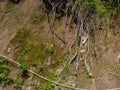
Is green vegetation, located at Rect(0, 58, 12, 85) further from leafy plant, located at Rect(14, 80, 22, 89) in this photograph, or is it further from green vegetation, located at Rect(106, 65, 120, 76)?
green vegetation, located at Rect(106, 65, 120, 76)

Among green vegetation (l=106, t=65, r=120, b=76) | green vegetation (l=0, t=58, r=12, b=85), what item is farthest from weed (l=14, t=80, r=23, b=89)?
green vegetation (l=106, t=65, r=120, b=76)

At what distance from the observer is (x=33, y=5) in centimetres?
612

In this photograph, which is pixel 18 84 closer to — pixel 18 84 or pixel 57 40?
pixel 18 84

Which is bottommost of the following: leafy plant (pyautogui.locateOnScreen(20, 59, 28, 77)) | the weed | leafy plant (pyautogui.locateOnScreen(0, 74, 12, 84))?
the weed

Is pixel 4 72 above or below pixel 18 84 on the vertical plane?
above

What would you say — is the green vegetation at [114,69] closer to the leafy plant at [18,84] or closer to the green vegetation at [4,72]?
the leafy plant at [18,84]

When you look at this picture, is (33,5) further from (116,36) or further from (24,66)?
(116,36)

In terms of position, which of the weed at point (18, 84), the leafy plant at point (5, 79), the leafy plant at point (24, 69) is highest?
the leafy plant at point (24, 69)

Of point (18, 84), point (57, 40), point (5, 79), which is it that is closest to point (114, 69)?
point (57, 40)

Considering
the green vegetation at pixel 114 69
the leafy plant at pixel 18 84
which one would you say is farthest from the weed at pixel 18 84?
the green vegetation at pixel 114 69

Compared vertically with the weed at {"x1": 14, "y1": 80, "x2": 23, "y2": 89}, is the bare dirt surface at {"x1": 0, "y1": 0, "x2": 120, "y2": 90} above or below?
above

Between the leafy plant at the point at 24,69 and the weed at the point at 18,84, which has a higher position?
the leafy plant at the point at 24,69

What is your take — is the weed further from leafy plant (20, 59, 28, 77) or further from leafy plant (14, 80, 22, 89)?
leafy plant (20, 59, 28, 77)

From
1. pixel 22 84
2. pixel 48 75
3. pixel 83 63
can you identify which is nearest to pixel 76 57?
pixel 83 63
